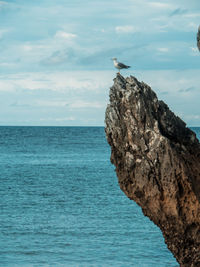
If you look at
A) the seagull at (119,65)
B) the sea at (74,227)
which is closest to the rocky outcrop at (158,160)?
the seagull at (119,65)

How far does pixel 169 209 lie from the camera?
46.4ft

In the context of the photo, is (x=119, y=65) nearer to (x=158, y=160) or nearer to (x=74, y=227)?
(x=158, y=160)

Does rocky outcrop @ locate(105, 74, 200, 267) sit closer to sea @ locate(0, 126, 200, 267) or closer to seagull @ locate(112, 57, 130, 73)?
seagull @ locate(112, 57, 130, 73)

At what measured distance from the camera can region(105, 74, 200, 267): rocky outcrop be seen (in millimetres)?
13836

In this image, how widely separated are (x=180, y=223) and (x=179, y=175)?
1456 millimetres

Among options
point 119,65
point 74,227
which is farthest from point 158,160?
point 74,227

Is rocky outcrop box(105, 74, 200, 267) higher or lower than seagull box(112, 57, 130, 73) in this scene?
lower

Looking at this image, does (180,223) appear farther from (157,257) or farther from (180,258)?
(157,257)

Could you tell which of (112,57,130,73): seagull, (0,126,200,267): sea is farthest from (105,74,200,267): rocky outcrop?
(0,126,200,267): sea

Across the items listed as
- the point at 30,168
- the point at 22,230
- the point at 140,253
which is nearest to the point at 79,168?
the point at 30,168

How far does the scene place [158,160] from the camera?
13.8 metres

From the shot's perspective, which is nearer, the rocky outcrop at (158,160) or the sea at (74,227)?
the rocky outcrop at (158,160)

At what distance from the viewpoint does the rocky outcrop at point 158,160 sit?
545 inches

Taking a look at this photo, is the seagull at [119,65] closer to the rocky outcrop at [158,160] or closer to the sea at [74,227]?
the rocky outcrop at [158,160]
